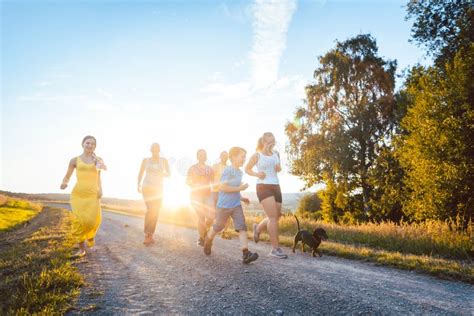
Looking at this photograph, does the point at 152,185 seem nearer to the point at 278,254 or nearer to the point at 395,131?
the point at 278,254

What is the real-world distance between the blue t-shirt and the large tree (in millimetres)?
16630

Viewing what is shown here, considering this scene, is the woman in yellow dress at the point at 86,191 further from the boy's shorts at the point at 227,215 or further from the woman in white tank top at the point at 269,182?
the woman in white tank top at the point at 269,182

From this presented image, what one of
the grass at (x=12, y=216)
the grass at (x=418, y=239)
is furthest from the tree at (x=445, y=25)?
the grass at (x=12, y=216)

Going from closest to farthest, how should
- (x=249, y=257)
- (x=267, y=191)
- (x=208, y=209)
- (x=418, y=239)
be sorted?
(x=249, y=257), (x=267, y=191), (x=208, y=209), (x=418, y=239)

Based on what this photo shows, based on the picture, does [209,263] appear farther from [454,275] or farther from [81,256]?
[454,275]

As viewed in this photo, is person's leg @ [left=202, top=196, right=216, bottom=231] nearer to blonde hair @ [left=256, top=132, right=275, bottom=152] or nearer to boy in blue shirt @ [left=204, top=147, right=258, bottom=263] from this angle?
boy in blue shirt @ [left=204, top=147, right=258, bottom=263]

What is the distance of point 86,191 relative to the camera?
22.4 feet

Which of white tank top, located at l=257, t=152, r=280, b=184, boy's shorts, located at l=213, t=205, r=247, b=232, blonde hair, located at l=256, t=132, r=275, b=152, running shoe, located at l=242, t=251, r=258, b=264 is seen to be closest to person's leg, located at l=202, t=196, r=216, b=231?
boy's shorts, located at l=213, t=205, r=247, b=232

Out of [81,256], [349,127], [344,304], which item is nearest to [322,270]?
[344,304]

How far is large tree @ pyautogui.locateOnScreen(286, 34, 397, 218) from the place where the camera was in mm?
21812

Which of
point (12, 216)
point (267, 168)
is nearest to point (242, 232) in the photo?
point (267, 168)

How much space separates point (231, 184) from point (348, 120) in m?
18.8

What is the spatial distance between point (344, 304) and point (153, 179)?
6499mm

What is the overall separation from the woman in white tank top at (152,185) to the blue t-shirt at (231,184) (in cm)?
317
